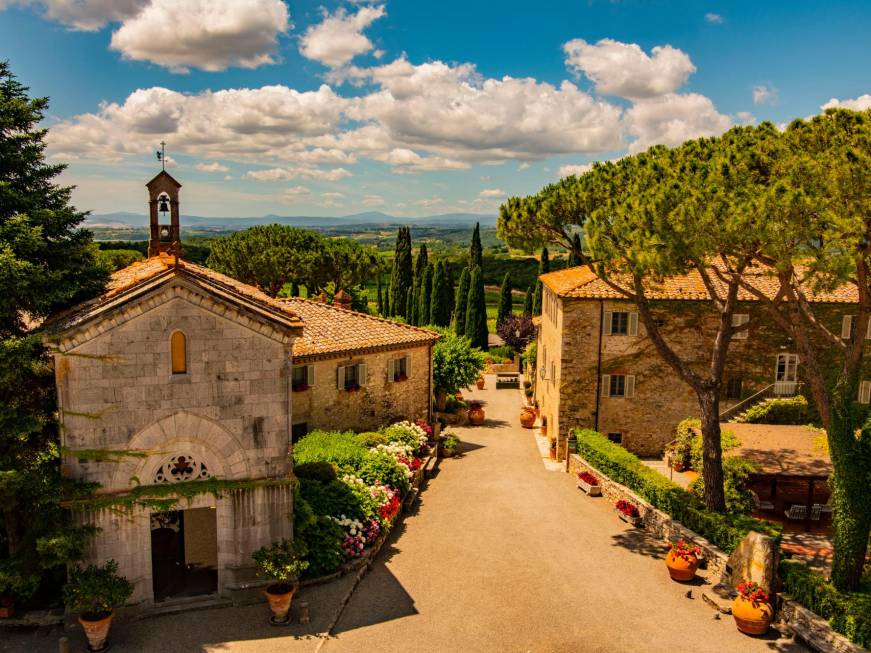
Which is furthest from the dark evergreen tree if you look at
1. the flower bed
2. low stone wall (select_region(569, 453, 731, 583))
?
low stone wall (select_region(569, 453, 731, 583))

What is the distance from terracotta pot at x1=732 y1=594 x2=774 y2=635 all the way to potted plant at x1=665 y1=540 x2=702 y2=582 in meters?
2.46

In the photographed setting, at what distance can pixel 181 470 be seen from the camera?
56.4ft

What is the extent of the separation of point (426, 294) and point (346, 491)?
169 ft

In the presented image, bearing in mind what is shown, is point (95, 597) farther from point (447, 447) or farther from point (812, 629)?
point (447, 447)

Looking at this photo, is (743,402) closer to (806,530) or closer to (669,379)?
(669,379)

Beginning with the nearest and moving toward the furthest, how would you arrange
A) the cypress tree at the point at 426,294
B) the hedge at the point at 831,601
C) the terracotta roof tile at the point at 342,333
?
the hedge at the point at 831,601
the terracotta roof tile at the point at 342,333
the cypress tree at the point at 426,294

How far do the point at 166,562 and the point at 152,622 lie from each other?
3783 millimetres

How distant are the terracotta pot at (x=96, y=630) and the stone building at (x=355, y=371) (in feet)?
39.8

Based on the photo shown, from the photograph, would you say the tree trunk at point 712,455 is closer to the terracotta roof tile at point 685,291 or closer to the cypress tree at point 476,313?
the terracotta roof tile at point 685,291

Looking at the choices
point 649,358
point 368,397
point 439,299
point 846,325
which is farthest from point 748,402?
point 439,299

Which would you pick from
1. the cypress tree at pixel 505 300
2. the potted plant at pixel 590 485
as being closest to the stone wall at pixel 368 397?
the potted plant at pixel 590 485

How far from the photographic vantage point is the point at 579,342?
32.4 m

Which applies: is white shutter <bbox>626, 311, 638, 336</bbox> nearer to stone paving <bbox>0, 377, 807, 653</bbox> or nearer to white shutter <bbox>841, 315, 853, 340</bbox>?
white shutter <bbox>841, 315, 853, 340</bbox>

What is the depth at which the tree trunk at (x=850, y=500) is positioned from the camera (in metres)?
16.6
